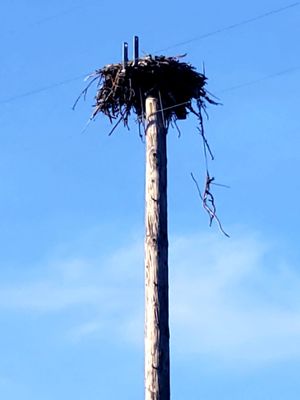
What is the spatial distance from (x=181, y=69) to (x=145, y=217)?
71.8 inches

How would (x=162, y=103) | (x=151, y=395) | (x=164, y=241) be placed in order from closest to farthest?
(x=151, y=395), (x=164, y=241), (x=162, y=103)

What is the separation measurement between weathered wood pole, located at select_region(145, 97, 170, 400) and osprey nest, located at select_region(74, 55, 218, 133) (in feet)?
1.00

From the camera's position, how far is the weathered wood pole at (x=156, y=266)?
8.55 meters

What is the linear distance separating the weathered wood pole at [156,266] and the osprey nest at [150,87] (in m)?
0.30

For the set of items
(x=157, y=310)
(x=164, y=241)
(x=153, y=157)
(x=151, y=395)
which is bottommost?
(x=151, y=395)

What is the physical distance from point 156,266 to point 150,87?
194 cm

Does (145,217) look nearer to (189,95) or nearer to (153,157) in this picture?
(153,157)

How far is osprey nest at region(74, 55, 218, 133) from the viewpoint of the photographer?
398 inches

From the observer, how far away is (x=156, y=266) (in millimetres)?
8984

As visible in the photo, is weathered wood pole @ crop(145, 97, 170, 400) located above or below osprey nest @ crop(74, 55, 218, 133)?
below

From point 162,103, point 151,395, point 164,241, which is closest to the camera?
point 151,395

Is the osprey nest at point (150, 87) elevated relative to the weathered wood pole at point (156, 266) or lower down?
elevated

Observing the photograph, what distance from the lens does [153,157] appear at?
948 centimetres

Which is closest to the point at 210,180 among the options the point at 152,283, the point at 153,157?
the point at 153,157
